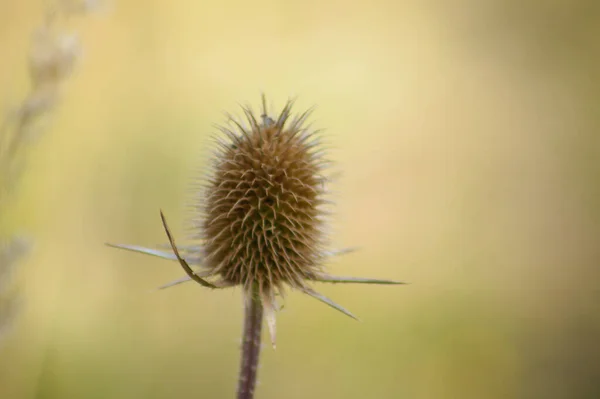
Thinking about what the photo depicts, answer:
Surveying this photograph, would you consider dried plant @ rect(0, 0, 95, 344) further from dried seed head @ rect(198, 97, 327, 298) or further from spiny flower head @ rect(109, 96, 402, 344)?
dried seed head @ rect(198, 97, 327, 298)

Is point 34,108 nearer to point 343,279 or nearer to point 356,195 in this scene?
point 343,279

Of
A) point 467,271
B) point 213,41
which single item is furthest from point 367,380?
point 213,41

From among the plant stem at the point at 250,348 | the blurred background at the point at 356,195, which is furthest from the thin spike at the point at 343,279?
the blurred background at the point at 356,195

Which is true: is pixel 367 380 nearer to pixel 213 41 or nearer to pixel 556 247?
pixel 556 247

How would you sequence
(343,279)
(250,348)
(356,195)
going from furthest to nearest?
(356,195), (343,279), (250,348)

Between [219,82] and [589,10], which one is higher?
[589,10]

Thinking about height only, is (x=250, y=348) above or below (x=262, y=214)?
below

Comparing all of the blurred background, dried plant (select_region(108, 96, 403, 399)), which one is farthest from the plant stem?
the blurred background

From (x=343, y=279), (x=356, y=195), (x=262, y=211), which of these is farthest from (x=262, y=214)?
(x=356, y=195)
